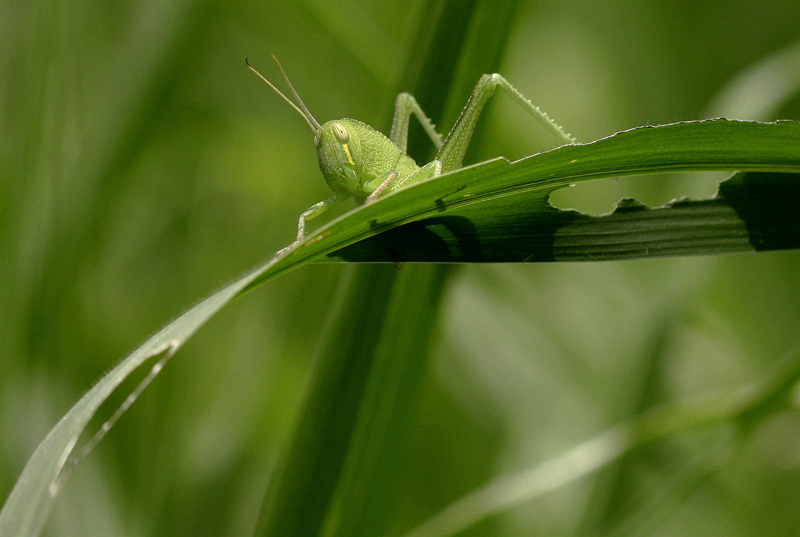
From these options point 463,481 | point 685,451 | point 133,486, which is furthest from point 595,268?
point 133,486

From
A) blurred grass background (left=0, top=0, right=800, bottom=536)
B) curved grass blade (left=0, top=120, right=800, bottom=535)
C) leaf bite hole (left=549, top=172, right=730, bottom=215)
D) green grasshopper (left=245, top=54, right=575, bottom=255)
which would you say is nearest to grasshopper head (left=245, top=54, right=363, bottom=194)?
green grasshopper (left=245, top=54, right=575, bottom=255)

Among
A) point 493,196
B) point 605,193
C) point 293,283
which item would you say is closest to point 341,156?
point 493,196

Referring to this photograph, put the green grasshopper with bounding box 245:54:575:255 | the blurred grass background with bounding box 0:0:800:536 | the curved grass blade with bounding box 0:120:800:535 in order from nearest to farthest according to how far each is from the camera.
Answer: the curved grass blade with bounding box 0:120:800:535, the green grasshopper with bounding box 245:54:575:255, the blurred grass background with bounding box 0:0:800:536

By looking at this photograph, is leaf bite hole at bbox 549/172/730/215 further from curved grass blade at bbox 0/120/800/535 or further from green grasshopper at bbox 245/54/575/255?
curved grass blade at bbox 0/120/800/535

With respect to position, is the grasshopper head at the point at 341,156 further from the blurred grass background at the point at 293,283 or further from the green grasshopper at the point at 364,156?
the blurred grass background at the point at 293,283

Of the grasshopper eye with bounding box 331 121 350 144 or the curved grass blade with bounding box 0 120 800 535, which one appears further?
the grasshopper eye with bounding box 331 121 350 144
